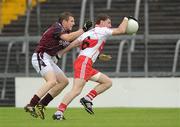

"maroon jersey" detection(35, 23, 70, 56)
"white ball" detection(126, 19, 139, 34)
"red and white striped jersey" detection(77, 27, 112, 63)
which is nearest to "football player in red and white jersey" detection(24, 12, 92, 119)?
"maroon jersey" detection(35, 23, 70, 56)

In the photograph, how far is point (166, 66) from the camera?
2314 cm

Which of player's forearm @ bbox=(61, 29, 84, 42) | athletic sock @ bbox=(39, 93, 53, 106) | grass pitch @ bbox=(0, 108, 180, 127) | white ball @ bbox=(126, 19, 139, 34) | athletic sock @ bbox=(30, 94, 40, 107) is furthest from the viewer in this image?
athletic sock @ bbox=(39, 93, 53, 106)

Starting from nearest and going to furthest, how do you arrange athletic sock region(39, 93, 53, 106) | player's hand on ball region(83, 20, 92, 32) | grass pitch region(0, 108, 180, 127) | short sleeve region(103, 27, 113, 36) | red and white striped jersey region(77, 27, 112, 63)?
grass pitch region(0, 108, 180, 127), player's hand on ball region(83, 20, 92, 32), short sleeve region(103, 27, 113, 36), red and white striped jersey region(77, 27, 112, 63), athletic sock region(39, 93, 53, 106)

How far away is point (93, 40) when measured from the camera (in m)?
15.1

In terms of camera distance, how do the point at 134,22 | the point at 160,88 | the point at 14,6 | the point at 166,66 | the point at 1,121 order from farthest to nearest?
the point at 14,6
the point at 166,66
the point at 160,88
the point at 134,22
the point at 1,121

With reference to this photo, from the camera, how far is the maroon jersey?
15.0 meters

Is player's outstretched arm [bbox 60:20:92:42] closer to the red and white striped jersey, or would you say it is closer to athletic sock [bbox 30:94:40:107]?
the red and white striped jersey

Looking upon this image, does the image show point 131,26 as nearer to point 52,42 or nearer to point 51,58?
point 52,42

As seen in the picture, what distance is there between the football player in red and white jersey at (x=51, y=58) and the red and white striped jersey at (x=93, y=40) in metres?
0.33

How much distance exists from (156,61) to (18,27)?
4.92 m

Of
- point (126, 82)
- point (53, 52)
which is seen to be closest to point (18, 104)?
point (126, 82)

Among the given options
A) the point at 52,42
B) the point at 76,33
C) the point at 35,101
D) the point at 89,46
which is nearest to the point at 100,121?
the point at 35,101

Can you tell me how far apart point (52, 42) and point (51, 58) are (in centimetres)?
40

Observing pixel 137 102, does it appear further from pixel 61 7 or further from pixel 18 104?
pixel 61 7
